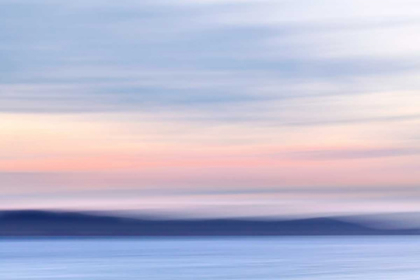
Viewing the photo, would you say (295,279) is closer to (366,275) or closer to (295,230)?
(366,275)

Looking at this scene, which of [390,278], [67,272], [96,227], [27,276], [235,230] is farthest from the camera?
[235,230]

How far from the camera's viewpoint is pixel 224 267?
1817 inches

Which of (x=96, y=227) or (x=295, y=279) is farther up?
(x=96, y=227)

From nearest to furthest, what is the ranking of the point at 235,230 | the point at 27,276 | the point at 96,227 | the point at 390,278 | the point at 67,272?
the point at 390,278 → the point at 27,276 → the point at 67,272 → the point at 96,227 → the point at 235,230

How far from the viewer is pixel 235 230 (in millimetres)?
128500

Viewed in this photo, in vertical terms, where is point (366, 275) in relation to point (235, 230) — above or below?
below

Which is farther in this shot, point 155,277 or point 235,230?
point 235,230

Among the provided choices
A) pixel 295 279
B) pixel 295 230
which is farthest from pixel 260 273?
pixel 295 230

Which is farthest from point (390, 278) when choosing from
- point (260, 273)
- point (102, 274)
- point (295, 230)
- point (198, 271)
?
point (295, 230)

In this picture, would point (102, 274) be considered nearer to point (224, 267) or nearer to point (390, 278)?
point (224, 267)

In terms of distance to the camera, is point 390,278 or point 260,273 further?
point 260,273

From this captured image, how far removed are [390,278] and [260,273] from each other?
230 inches

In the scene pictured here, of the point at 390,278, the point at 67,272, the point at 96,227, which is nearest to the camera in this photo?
the point at 390,278

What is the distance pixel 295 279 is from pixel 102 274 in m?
8.75
